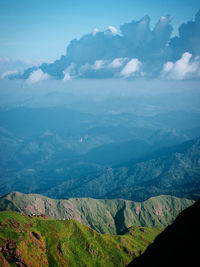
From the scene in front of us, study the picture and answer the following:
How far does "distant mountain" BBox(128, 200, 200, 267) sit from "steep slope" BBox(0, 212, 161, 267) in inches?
2005

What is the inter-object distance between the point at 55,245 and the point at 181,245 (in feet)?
260

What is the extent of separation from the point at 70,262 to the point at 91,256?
17.7 meters

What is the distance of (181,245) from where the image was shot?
80.9 metres

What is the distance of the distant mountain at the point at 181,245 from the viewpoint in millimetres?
72363

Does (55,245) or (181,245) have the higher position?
(181,245)

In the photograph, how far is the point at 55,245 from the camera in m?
128

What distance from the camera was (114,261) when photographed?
14288 centimetres

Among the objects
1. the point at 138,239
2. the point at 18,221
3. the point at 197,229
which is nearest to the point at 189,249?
the point at 197,229

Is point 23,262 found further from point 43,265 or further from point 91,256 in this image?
point 91,256

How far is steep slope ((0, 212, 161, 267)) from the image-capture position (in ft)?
356

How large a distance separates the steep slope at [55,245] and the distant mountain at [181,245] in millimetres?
50924

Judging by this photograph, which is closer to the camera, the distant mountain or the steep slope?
the distant mountain

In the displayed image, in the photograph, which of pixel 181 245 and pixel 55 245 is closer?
pixel 181 245

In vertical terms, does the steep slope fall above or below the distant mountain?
below
